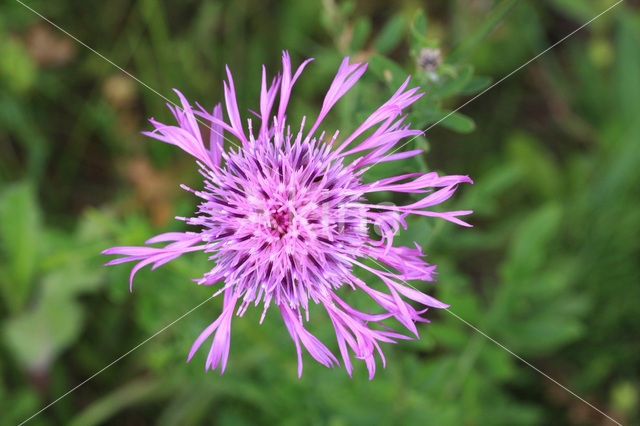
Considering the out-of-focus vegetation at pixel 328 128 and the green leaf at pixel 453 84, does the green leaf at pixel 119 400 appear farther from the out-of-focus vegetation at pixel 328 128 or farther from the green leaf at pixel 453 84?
the green leaf at pixel 453 84

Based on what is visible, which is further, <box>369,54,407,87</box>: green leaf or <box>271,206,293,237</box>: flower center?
<box>369,54,407,87</box>: green leaf

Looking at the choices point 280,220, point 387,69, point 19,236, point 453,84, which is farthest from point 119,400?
point 453,84

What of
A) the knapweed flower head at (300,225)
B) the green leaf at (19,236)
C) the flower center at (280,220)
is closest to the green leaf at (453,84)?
the knapweed flower head at (300,225)

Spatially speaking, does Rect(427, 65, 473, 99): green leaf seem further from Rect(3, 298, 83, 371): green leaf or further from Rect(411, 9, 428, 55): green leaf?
Rect(3, 298, 83, 371): green leaf

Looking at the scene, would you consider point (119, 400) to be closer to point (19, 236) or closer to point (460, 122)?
point (19, 236)

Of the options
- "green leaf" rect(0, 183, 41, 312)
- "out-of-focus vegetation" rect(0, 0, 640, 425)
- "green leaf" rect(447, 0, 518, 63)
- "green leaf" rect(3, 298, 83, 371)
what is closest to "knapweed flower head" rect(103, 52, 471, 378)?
"green leaf" rect(447, 0, 518, 63)
